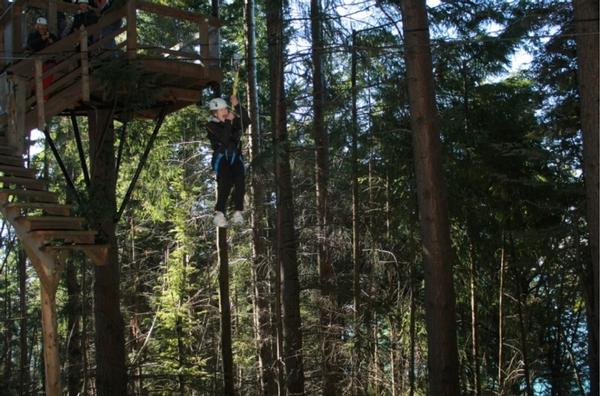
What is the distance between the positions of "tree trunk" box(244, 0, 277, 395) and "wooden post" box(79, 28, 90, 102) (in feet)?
11.1

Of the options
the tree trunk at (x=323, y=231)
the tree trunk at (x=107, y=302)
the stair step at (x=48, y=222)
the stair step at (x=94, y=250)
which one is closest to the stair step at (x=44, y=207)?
the stair step at (x=48, y=222)

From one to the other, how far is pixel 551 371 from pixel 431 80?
9.24 m

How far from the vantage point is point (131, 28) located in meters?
8.30

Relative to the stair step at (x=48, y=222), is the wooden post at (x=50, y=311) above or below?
below

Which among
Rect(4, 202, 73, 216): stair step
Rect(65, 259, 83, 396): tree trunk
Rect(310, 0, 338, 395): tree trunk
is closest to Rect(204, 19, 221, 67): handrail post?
Rect(310, 0, 338, 395): tree trunk

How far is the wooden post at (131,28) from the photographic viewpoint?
8234mm

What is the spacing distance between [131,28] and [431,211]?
16.4 ft

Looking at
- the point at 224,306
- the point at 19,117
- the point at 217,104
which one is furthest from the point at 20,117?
the point at 224,306

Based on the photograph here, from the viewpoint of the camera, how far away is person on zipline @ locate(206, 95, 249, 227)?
25.5ft

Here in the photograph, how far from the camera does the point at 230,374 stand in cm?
1230

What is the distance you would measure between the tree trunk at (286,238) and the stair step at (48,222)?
3662mm

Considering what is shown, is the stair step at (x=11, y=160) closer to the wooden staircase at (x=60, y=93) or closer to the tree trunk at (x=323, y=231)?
the wooden staircase at (x=60, y=93)

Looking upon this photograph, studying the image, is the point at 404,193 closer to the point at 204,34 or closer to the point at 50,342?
the point at 204,34

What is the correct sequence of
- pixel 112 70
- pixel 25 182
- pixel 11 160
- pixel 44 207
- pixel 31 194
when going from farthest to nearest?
pixel 112 70 → pixel 11 160 → pixel 25 182 → pixel 31 194 → pixel 44 207
